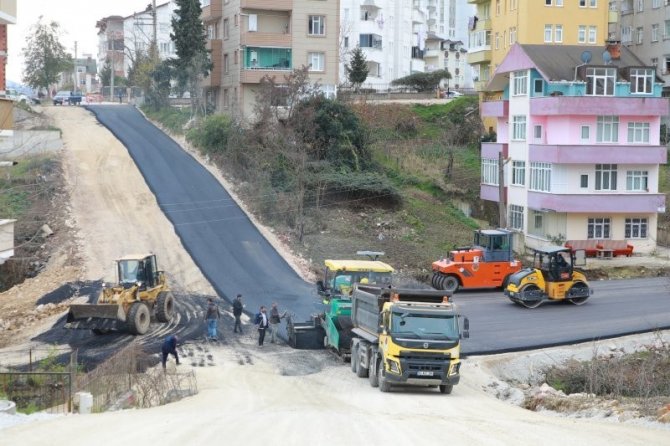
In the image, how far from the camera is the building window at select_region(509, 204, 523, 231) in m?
53.4

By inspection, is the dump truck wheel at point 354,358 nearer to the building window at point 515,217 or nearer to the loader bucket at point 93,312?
the loader bucket at point 93,312

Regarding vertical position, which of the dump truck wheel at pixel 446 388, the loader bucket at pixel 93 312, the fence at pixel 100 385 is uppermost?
the loader bucket at pixel 93 312

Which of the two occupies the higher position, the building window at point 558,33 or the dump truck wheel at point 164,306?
the building window at point 558,33

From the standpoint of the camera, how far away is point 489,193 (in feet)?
184

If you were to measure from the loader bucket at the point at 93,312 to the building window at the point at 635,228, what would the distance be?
30.0 m

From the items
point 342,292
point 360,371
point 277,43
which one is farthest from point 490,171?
point 360,371

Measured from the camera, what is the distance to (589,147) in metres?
49.5

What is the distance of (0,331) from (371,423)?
18.5 meters

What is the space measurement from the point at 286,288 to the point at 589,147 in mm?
19256

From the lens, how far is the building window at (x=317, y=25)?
213 ft

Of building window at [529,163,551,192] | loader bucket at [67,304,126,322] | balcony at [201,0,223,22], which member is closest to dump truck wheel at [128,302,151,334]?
loader bucket at [67,304,126,322]

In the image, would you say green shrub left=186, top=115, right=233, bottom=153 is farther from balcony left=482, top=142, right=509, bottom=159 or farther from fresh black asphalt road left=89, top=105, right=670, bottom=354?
balcony left=482, top=142, right=509, bottom=159

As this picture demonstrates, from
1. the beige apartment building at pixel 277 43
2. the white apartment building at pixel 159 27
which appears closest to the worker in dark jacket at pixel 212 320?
the beige apartment building at pixel 277 43

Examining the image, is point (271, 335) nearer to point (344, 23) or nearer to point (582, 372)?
point (582, 372)
